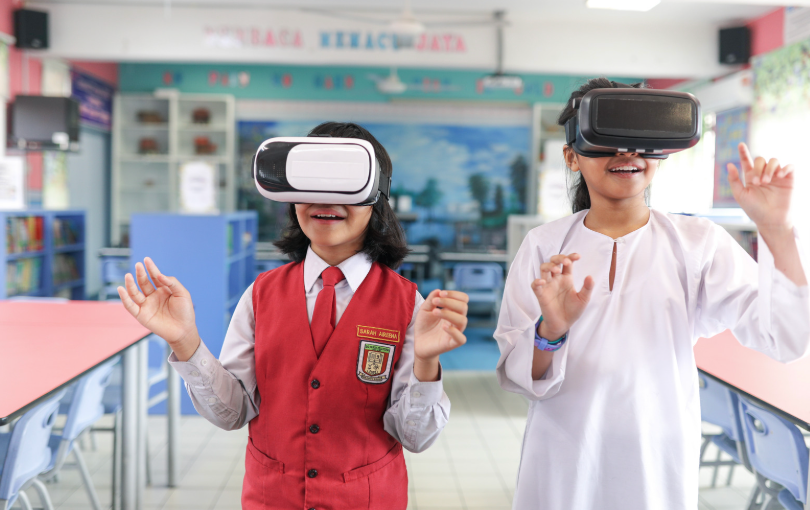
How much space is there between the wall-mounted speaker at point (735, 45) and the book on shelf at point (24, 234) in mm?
6813

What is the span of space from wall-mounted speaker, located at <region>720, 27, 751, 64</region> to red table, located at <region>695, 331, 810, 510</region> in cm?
461

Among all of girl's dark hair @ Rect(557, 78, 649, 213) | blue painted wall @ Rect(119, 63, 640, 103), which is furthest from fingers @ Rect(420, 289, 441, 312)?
blue painted wall @ Rect(119, 63, 640, 103)

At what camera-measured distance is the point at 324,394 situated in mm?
1049

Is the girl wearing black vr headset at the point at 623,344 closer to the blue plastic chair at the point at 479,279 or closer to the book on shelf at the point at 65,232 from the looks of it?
the blue plastic chair at the point at 479,279

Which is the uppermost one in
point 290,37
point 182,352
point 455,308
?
point 290,37

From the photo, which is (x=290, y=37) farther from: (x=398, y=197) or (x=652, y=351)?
(x=652, y=351)

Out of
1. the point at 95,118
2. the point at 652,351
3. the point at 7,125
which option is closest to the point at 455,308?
the point at 652,351

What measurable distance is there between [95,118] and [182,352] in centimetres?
776

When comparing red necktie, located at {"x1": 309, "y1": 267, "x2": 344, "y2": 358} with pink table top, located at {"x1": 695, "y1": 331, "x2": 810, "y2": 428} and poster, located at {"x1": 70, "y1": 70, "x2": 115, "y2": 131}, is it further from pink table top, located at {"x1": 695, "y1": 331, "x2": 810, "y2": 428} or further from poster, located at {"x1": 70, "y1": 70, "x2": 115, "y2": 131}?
poster, located at {"x1": 70, "y1": 70, "x2": 115, "y2": 131}

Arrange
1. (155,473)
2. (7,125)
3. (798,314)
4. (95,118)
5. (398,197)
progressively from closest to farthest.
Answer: (798,314) < (155,473) < (7,125) < (95,118) < (398,197)

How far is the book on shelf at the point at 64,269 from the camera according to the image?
5.84 meters

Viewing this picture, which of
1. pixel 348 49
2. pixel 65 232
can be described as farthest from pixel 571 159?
pixel 65 232

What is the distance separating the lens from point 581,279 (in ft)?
3.50

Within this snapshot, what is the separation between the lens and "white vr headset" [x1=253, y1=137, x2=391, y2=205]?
87cm
